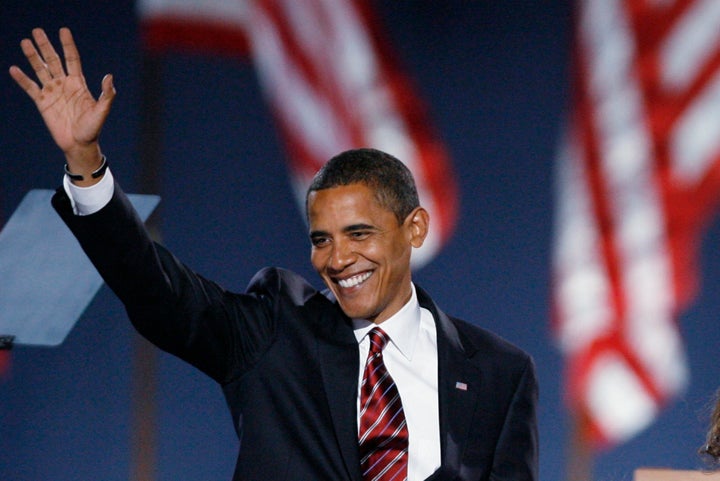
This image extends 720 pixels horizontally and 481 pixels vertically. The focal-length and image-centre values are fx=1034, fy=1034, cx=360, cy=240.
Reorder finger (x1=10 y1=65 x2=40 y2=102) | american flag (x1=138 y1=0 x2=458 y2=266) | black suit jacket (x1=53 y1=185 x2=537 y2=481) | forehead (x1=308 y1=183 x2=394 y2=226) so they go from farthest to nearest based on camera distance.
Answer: american flag (x1=138 y1=0 x2=458 y2=266), forehead (x1=308 y1=183 x2=394 y2=226), black suit jacket (x1=53 y1=185 x2=537 y2=481), finger (x1=10 y1=65 x2=40 y2=102)

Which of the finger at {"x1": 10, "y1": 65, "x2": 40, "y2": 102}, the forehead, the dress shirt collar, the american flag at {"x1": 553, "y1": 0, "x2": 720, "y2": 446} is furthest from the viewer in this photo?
the american flag at {"x1": 553, "y1": 0, "x2": 720, "y2": 446}

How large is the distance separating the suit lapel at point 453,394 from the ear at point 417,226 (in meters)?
0.16

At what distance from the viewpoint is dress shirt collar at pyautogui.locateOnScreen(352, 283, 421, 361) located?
1.82 meters

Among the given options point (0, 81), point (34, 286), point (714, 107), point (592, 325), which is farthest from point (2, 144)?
point (714, 107)

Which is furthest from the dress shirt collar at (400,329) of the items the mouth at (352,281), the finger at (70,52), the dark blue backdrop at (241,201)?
the dark blue backdrop at (241,201)

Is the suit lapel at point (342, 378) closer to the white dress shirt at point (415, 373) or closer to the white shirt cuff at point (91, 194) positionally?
the white dress shirt at point (415, 373)

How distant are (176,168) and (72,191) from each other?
4.08 feet

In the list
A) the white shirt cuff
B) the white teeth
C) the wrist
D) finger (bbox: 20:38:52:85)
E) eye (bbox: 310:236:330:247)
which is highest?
finger (bbox: 20:38:52:85)

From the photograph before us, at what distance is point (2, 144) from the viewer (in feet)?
8.93

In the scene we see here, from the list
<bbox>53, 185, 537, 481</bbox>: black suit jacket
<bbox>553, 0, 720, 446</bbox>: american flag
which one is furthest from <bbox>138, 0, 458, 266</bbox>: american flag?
<bbox>53, 185, 537, 481</bbox>: black suit jacket

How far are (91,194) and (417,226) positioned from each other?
→ 2.04ft

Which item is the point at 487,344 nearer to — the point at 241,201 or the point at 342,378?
the point at 342,378

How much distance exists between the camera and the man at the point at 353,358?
65.1 inches

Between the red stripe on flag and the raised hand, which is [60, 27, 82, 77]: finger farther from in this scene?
the red stripe on flag
